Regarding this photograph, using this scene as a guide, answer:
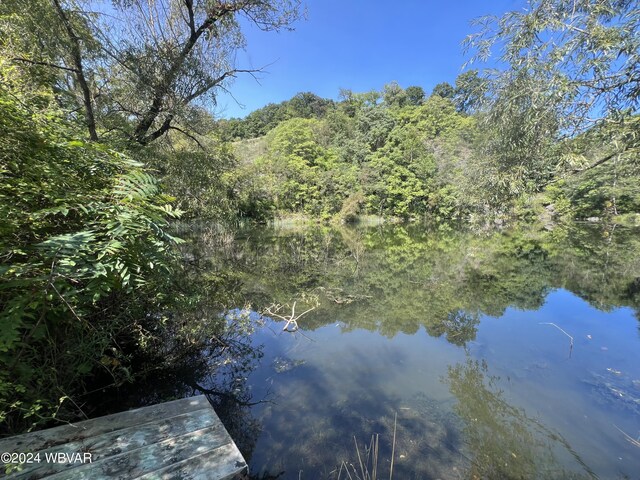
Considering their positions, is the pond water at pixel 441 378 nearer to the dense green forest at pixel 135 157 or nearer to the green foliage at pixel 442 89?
the dense green forest at pixel 135 157

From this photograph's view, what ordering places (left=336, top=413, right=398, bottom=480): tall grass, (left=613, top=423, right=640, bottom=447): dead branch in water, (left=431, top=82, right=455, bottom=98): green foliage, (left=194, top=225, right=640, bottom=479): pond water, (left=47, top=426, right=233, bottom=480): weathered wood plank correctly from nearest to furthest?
(left=47, top=426, right=233, bottom=480): weathered wood plank
(left=336, top=413, right=398, bottom=480): tall grass
(left=194, top=225, right=640, bottom=479): pond water
(left=613, top=423, right=640, bottom=447): dead branch in water
(left=431, top=82, right=455, bottom=98): green foliage

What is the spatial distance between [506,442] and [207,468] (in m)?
3.03

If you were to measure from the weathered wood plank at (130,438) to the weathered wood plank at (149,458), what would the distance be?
0.04 meters

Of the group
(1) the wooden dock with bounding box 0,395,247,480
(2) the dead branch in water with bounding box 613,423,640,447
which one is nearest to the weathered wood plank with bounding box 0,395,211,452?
(1) the wooden dock with bounding box 0,395,247,480

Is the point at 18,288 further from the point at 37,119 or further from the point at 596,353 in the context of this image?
the point at 596,353

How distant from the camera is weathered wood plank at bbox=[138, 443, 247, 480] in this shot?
196 cm

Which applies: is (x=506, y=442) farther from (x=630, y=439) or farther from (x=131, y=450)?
(x=131, y=450)

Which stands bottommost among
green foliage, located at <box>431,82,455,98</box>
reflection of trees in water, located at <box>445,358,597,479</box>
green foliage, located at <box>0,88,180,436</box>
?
reflection of trees in water, located at <box>445,358,597,479</box>

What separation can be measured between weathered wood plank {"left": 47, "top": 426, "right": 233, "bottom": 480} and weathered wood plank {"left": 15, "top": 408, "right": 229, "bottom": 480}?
35 millimetres

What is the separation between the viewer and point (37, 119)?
8.24 ft

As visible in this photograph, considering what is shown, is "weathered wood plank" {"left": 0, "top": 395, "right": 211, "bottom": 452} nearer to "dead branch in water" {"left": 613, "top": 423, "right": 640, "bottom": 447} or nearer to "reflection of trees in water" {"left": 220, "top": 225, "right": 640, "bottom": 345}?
"reflection of trees in water" {"left": 220, "top": 225, "right": 640, "bottom": 345}

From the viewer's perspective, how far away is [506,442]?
3.32m

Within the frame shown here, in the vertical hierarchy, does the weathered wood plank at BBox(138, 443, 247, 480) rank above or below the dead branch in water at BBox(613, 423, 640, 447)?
above

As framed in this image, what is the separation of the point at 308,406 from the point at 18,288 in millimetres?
3110
